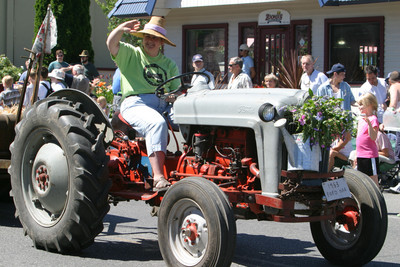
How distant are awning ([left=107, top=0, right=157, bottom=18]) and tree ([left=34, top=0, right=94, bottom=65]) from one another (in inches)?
238

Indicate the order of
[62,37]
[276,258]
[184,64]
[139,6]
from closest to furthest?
[276,258] < [139,6] < [184,64] < [62,37]

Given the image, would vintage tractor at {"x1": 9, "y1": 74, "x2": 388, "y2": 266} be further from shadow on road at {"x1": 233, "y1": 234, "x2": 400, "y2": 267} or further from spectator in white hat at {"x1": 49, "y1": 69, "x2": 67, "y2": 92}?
spectator in white hat at {"x1": 49, "y1": 69, "x2": 67, "y2": 92}

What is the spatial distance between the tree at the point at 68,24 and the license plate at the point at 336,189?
19951mm

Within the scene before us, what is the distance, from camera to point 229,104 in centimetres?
599

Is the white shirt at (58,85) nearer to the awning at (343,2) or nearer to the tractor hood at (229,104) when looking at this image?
the awning at (343,2)

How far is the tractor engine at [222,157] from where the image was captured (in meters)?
6.01

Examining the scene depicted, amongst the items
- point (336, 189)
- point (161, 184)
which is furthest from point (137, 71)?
point (336, 189)

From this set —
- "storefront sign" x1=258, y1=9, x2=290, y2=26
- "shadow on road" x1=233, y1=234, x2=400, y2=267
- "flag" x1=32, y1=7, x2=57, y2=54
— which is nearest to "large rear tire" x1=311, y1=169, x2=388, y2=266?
"shadow on road" x1=233, y1=234, x2=400, y2=267

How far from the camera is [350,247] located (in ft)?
20.3

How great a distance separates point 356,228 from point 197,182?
159 centimetres

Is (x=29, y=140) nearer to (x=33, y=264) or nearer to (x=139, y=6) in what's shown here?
(x=33, y=264)

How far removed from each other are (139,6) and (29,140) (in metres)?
12.2

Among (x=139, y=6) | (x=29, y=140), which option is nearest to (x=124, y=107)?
(x=29, y=140)

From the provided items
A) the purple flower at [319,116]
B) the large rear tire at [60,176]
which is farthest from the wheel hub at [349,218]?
the large rear tire at [60,176]
